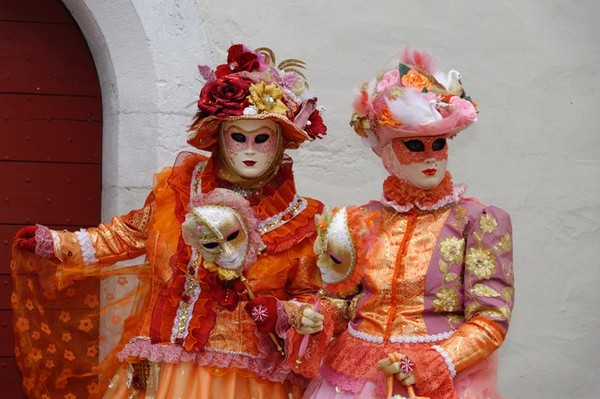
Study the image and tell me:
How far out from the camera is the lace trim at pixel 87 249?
3.76 m

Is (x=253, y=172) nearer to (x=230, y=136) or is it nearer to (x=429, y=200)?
(x=230, y=136)

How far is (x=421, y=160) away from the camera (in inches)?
133

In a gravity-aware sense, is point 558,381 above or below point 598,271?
below

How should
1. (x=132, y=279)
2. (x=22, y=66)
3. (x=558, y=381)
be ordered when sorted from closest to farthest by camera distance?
(x=132, y=279), (x=22, y=66), (x=558, y=381)

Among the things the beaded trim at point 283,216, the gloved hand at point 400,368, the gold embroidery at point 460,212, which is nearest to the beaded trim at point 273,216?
the beaded trim at point 283,216

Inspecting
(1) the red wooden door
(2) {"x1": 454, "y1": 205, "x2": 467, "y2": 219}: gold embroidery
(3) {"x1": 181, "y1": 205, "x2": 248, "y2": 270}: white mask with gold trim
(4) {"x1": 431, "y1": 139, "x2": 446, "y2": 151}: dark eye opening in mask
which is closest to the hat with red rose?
(3) {"x1": 181, "y1": 205, "x2": 248, "y2": 270}: white mask with gold trim

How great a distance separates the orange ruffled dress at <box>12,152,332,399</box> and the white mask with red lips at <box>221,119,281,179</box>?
4.6 inches

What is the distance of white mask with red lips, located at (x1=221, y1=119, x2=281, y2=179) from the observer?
361cm

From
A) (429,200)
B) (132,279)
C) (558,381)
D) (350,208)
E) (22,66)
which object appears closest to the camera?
(350,208)

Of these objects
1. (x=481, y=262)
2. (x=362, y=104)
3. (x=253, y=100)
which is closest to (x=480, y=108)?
(x=362, y=104)

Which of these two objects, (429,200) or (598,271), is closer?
(429,200)

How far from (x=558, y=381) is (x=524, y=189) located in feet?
2.56

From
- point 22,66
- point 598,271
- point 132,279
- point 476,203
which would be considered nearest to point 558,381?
point 598,271

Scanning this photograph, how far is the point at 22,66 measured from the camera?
4.34 meters
